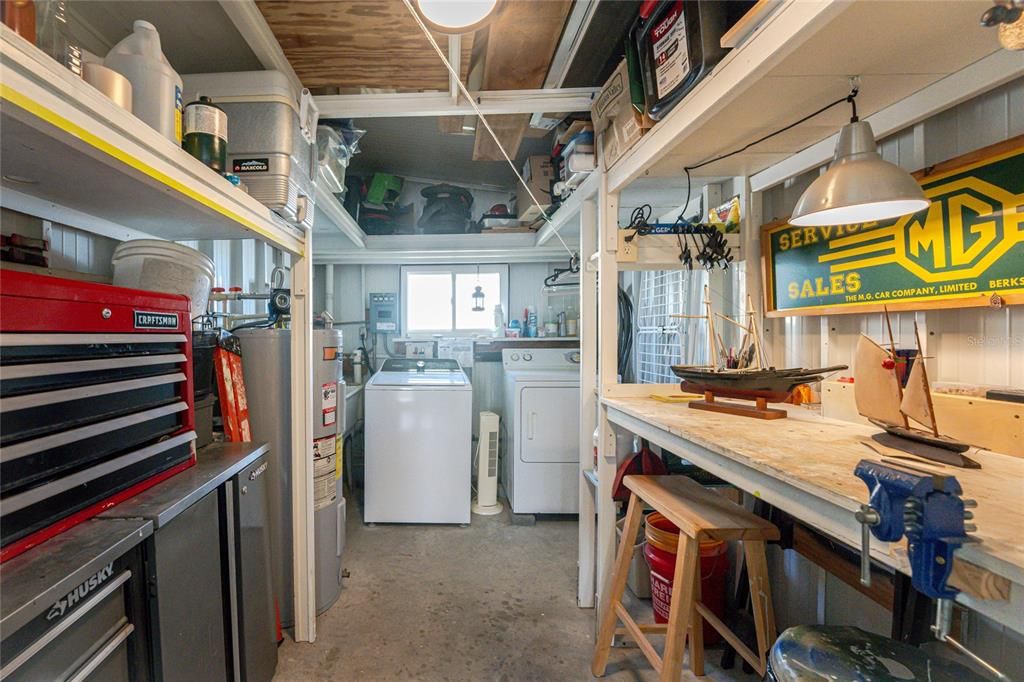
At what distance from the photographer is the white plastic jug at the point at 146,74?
101 cm

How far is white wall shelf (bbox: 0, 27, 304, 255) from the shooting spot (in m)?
0.69

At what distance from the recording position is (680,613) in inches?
46.9

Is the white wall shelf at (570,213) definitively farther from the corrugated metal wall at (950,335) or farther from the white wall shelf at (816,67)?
the corrugated metal wall at (950,335)

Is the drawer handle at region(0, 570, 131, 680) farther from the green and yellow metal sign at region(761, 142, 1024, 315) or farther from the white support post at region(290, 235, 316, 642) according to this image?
the green and yellow metal sign at region(761, 142, 1024, 315)

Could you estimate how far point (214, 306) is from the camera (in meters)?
2.24

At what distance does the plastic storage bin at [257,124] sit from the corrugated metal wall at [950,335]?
1845 millimetres

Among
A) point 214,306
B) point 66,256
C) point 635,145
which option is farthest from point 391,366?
point 635,145

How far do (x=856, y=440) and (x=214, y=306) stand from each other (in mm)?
2669

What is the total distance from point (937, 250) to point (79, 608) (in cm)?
200

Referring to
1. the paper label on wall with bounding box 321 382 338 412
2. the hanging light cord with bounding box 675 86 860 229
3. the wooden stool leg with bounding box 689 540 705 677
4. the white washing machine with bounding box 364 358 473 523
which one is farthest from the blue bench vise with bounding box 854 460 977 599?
the white washing machine with bounding box 364 358 473 523

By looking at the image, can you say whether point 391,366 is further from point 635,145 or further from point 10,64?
point 10,64

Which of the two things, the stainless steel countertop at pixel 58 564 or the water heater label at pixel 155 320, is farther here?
the water heater label at pixel 155 320

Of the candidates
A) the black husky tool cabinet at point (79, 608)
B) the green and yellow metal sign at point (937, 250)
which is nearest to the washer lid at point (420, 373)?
the black husky tool cabinet at point (79, 608)

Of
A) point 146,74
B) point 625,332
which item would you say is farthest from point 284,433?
point 625,332
